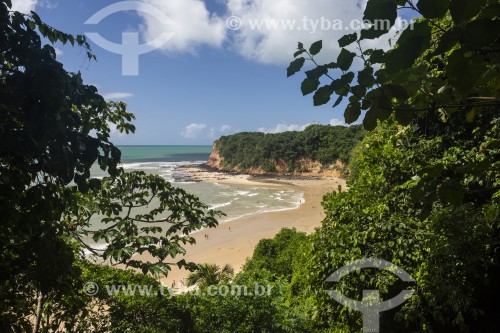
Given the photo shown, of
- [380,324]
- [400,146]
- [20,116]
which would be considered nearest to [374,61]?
[20,116]

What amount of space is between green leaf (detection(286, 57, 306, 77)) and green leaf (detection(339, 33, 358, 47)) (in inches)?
6.5

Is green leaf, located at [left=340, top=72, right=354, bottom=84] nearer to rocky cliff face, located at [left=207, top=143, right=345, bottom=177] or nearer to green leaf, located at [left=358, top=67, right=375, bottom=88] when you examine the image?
green leaf, located at [left=358, top=67, right=375, bottom=88]

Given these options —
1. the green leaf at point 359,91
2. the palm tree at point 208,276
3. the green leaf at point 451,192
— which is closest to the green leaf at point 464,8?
the green leaf at point 359,91

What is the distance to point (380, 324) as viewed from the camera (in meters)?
5.49

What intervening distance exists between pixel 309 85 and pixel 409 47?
15.6 inches

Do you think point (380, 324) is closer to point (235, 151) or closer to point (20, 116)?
point (20, 116)

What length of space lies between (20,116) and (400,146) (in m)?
→ 7.04

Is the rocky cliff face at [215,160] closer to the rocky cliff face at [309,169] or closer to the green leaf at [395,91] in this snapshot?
the rocky cliff face at [309,169]

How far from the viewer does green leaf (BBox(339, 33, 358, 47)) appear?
1.28 metres

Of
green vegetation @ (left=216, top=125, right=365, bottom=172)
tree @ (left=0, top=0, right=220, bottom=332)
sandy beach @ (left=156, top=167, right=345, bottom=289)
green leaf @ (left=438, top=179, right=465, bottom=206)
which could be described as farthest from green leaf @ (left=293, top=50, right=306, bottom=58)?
green vegetation @ (left=216, top=125, right=365, bottom=172)

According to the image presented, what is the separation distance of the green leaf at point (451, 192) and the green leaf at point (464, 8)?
0.72 metres

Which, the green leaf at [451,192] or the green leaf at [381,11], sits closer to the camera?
the green leaf at [381,11]

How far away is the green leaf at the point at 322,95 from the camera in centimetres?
139

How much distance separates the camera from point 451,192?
141 centimetres
